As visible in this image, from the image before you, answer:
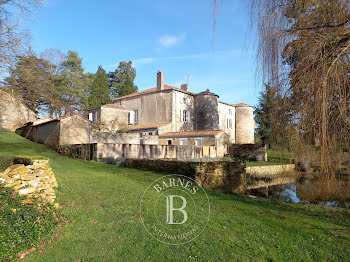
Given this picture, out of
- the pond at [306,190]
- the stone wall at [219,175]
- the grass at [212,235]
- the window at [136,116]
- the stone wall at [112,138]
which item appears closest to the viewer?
the pond at [306,190]

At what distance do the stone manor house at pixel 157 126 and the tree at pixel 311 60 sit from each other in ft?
50.5

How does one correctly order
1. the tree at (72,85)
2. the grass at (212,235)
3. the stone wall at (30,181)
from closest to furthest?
the grass at (212,235)
the stone wall at (30,181)
the tree at (72,85)

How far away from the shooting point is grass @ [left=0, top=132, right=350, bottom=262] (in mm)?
4156

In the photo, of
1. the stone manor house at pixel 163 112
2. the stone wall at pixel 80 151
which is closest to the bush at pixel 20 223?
the stone wall at pixel 80 151

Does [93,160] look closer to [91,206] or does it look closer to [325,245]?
[91,206]

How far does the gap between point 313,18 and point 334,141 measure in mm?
1575

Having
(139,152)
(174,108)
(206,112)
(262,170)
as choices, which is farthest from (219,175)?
(206,112)

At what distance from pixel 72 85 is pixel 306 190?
133 feet

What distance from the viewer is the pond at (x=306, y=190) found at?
324cm

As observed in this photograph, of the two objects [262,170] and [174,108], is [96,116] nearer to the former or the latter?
[174,108]

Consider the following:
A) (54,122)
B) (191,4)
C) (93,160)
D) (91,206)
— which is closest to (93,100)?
(54,122)

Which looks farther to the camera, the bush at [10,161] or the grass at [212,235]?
the bush at [10,161]

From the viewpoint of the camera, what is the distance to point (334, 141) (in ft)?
9.71

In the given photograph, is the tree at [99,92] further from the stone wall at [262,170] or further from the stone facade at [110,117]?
the stone wall at [262,170]
